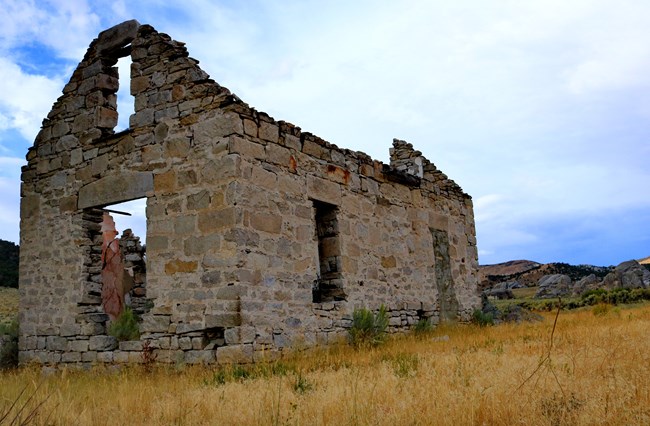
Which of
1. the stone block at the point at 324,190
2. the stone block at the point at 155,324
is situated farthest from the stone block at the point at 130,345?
the stone block at the point at 324,190

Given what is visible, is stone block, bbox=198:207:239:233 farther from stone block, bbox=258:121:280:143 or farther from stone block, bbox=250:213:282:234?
stone block, bbox=258:121:280:143

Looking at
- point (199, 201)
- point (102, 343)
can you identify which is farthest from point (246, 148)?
point (102, 343)

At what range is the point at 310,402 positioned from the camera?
4.83 meters

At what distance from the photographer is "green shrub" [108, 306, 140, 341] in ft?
29.1

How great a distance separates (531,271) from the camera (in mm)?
53906

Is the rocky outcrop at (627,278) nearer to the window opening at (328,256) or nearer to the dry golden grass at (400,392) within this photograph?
the window opening at (328,256)

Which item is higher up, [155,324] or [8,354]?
[155,324]

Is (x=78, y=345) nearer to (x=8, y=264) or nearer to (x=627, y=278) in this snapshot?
(x=8, y=264)

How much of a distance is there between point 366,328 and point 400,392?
4536 millimetres

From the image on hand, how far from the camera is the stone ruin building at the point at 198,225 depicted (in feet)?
25.8

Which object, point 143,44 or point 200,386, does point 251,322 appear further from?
point 143,44

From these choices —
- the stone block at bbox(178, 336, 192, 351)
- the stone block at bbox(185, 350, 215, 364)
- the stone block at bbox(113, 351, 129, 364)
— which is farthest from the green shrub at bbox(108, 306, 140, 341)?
the stone block at bbox(185, 350, 215, 364)

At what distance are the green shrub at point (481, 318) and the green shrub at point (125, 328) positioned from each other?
294 inches

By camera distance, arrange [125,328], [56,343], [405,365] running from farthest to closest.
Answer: [56,343] → [125,328] → [405,365]
